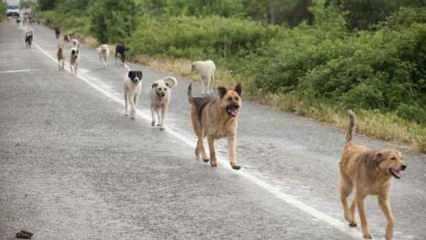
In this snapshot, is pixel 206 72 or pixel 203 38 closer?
pixel 206 72

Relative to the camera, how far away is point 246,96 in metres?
19.8

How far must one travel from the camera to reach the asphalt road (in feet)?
23.4

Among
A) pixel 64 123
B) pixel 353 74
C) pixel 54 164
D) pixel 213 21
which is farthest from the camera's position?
pixel 213 21

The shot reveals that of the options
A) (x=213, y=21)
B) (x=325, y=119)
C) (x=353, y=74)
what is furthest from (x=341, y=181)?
(x=213, y=21)

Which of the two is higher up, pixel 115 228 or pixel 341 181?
pixel 341 181

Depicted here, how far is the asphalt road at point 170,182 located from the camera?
23.4ft

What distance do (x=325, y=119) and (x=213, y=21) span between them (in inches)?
930

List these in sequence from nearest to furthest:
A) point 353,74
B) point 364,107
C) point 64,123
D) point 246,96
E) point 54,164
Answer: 1. point 54,164
2. point 64,123
3. point 364,107
4. point 353,74
5. point 246,96

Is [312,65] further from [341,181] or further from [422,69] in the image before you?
[341,181]

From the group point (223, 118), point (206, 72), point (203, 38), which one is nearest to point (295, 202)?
point (223, 118)

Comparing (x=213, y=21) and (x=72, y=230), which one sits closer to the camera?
(x=72, y=230)

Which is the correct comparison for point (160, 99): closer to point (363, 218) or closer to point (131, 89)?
point (131, 89)

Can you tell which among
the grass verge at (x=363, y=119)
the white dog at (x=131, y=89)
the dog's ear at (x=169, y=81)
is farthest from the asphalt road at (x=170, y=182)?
the dog's ear at (x=169, y=81)

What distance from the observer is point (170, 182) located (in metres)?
9.26
